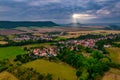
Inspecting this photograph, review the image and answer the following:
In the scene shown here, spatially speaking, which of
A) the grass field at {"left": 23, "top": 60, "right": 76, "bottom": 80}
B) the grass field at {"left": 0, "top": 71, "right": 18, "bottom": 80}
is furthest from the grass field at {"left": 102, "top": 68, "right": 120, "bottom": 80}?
the grass field at {"left": 0, "top": 71, "right": 18, "bottom": 80}

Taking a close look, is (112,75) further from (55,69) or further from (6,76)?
(6,76)

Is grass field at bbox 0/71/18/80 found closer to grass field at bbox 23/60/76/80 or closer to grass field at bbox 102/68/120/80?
grass field at bbox 23/60/76/80

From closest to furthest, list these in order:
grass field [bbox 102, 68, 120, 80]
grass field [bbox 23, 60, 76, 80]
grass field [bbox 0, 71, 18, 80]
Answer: grass field [bbox 0, 71, 18, 80], grass field [bbox 102, 68, 120, 80], grass field [bbox 23, 60, 76, 80]

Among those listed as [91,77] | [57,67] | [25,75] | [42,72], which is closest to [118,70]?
[91,77]

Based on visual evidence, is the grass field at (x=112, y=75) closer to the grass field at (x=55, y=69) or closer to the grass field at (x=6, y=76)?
the grass field at (x=55, y=69)

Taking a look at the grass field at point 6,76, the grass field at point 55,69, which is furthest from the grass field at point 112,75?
the grass field at point 6,76
